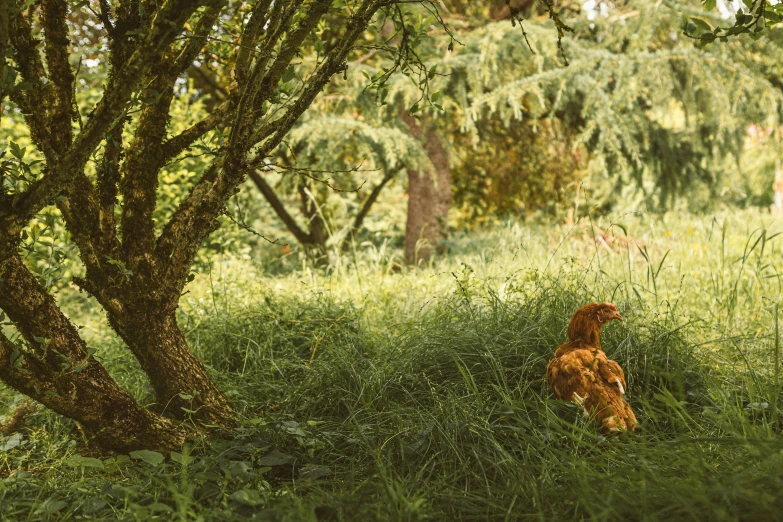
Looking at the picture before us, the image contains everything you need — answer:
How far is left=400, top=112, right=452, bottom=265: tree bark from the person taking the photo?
21.9 feet

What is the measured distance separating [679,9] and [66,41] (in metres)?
5.22

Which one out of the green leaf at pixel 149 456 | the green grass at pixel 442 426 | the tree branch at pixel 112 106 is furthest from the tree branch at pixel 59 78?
the green grass at pixel 442 426

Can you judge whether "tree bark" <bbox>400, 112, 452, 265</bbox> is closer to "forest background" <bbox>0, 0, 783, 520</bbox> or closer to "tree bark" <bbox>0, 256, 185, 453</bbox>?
"forest background" <bbox>0, 0, 783, 520</bbox>

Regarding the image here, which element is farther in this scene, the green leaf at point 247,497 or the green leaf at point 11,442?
the green leaf at point 11,442

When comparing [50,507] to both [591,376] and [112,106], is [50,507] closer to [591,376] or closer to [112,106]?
[112,106]

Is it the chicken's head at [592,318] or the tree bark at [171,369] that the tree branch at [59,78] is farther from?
the chicken's head at [592,318]

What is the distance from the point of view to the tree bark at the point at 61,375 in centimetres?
194

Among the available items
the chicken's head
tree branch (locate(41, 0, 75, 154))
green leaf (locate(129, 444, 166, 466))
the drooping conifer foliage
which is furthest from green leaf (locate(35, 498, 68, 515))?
the drooping conifer foliage

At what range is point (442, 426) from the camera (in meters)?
2.20

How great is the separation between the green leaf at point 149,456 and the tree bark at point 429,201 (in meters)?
4.66

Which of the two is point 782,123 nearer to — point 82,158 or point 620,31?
point 620,31

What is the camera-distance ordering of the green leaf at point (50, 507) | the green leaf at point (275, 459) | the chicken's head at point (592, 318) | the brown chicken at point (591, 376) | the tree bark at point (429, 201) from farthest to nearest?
the tree bark at point (429, 201), the chicken's head at point (592, 318), the brown chicken at point (591, 376), the green leaf at point (275, 459), the green leaf at point (50, 507)

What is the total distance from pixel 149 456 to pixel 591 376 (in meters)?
1.46

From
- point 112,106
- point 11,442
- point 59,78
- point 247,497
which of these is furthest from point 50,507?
point 59,78
